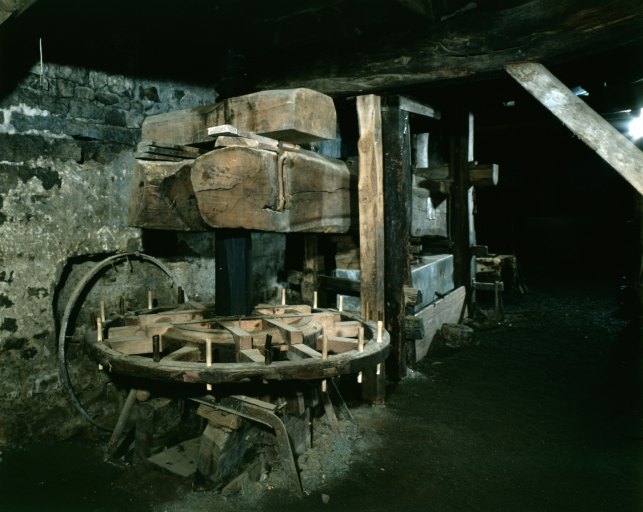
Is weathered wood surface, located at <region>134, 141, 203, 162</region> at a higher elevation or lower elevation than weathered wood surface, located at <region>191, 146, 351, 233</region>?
higher

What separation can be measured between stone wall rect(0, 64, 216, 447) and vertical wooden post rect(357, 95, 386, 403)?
1.91m

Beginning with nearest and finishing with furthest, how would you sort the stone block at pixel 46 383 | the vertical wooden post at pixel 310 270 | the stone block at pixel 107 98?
the stone block at pixel 46 383
the stone block at pixel 107 98
the vertical wooden post at pixel 310 270

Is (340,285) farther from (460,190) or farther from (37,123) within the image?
(37,123)

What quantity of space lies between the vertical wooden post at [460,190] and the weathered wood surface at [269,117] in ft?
14.5

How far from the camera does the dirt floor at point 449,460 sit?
2.81 metres

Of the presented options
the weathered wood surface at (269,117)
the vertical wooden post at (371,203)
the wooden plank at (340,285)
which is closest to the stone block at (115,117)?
the weathered wood surface at (269,117)

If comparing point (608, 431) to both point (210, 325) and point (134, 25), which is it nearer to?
point (210, 325)

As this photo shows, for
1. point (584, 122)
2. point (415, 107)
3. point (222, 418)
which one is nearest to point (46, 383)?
point (222, 418)

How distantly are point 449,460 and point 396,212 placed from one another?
209 cm

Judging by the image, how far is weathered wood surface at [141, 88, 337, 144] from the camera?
7.41ft

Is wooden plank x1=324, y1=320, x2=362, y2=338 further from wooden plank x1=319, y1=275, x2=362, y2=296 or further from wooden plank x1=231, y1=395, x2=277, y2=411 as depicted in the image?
wooden plank x1=319, y1=275, x2=362, y2=296

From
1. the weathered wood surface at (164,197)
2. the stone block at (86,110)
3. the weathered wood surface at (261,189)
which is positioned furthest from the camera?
the stone block at (86,110)

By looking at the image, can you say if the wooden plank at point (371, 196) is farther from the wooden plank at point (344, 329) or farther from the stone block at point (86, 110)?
the stone block at point (86, 110)

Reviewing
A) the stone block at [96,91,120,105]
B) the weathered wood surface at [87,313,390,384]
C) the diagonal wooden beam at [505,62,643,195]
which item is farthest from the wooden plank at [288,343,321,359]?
the stone block at [96,91,120,105]
